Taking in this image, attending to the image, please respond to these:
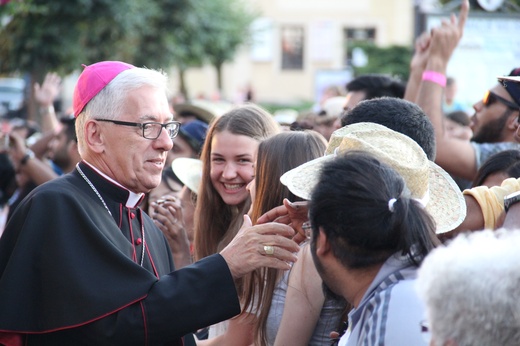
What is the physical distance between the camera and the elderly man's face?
11.4ft

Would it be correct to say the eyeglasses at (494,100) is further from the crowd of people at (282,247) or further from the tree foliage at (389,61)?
the tree foliage at (389,61)

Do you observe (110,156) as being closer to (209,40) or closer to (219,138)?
(219,138)

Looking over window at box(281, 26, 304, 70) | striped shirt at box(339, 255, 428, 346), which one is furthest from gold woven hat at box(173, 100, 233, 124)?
window at box(281, 26, 304, 70)

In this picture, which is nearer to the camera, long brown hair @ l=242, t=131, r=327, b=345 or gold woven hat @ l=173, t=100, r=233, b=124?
long brown hair @ l=242, t=131, r=327, b=345

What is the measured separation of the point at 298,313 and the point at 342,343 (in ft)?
2.09

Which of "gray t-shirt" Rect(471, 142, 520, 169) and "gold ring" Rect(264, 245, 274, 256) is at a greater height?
"gold ring" Rect(264, 245, 274, 256)

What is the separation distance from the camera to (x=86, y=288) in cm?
312

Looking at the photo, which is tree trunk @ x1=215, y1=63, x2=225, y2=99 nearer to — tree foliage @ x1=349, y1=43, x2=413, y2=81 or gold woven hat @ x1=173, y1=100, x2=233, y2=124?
tree foliage @ x1=349, y1=43, x2=413, y2=81

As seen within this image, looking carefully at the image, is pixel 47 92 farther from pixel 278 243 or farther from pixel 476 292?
pixel 476 292

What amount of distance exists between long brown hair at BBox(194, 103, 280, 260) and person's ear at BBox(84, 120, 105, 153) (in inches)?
48.9

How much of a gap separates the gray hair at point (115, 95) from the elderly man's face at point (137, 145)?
0.08 feet

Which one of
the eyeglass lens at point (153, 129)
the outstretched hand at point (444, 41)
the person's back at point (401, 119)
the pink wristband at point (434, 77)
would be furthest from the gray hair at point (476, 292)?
the outstretched hand at point (444, 41)

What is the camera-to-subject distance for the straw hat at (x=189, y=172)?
5180 millimetres

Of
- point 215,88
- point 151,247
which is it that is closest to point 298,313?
point 151,247
